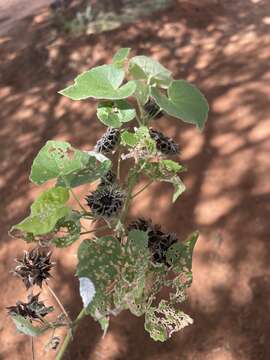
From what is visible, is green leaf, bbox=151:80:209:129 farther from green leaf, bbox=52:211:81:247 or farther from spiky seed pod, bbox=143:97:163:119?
green leaf, bbox=52:211:81:247

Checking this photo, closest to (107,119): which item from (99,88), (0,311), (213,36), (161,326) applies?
(99,88)

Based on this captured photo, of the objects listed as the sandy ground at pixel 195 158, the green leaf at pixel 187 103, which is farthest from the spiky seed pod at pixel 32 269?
the sandy ground at pixel 195 158

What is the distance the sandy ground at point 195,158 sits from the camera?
2109 millimetres

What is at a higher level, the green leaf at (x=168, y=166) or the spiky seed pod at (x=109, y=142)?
the spiky seed pod at (x=109, y=142)

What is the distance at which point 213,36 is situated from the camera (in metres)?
4.20

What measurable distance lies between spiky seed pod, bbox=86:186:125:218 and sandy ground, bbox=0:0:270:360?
4.11 ft

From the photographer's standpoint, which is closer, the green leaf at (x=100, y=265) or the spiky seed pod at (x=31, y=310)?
the green leaf at (x=100, y=265)

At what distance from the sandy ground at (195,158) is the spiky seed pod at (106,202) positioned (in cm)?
125

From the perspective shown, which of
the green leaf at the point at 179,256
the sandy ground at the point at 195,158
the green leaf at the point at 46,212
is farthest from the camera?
the sandy ground at the point at 195,158

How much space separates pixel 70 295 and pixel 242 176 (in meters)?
1.02

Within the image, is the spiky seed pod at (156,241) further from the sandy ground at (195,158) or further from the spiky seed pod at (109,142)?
the sandy ground at (195,158)

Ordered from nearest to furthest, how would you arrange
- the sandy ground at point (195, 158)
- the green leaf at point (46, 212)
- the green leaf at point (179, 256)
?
the green leaf at point (46, 212) < the green leaf at point (179, 256) < the sandy ground at point (195, 158)

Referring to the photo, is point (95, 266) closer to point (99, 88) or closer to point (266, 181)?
point (99, 88)

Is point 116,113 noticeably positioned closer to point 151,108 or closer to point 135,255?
point 151,108
